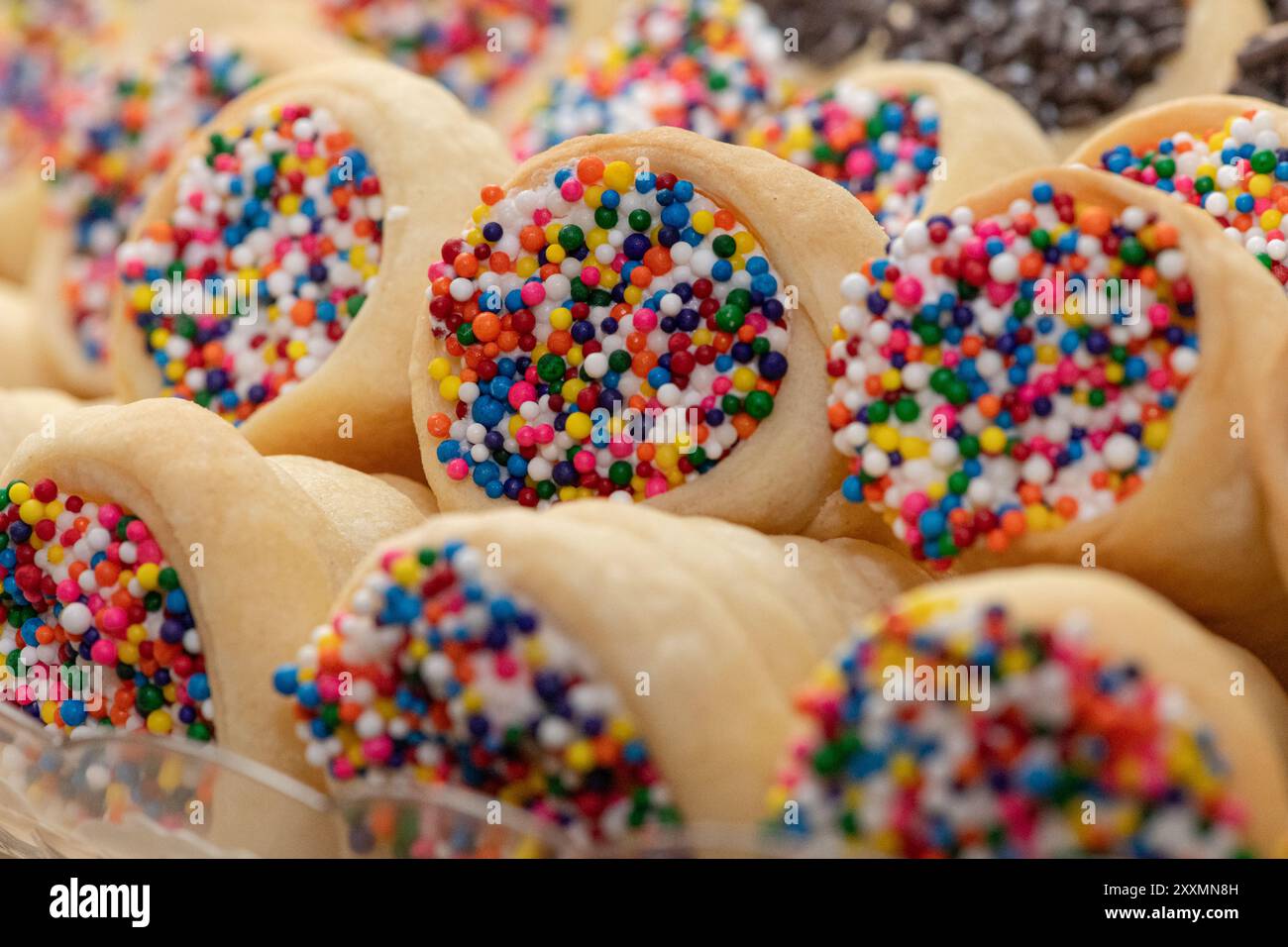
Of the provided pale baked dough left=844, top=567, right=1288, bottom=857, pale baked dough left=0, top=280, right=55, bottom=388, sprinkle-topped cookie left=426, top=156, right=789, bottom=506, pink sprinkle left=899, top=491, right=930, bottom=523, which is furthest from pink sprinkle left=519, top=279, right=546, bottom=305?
pale baked dough left=0, top=280, right=55, bottom=388

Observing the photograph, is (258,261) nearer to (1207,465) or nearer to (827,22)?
(827,22)

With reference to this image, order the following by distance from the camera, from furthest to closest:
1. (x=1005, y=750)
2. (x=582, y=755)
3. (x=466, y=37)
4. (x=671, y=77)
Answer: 1. (x=466, y=37)
2. (x=671, y=77)
3. (x=582, y=755)
4. (x=1005, y=750)

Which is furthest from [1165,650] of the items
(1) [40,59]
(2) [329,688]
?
(1) [40,59]

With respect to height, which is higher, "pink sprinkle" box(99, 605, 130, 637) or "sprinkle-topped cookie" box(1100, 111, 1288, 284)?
"sprinkle-topped cookie" box(1100, 111, 1288, 284)

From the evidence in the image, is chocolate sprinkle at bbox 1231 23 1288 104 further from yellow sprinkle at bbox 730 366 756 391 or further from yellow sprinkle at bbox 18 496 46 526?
yellow sprinkle at bbox 18 496 46 526

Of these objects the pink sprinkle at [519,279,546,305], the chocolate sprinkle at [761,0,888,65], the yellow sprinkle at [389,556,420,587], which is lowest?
the yellow sprinkle at [389,556,420,587]
